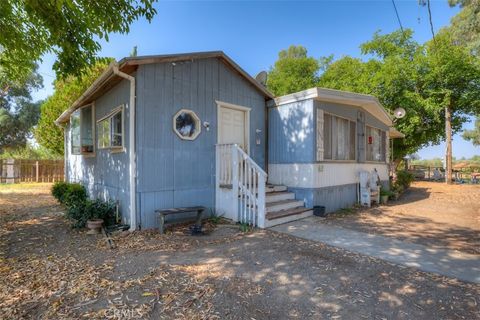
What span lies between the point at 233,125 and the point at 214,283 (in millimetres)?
4674

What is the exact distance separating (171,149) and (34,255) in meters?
2.94

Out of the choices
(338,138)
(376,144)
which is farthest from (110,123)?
(376,144)

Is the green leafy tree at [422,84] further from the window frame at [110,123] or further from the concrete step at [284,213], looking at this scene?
the window frame at [110,123]

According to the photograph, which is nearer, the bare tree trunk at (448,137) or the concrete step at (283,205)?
the concrete step at (283,205)

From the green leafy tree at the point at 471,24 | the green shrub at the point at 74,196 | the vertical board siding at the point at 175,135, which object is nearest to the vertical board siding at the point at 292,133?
the vertical board siding at the point at 175,135

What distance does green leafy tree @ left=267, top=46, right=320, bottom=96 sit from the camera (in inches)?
965

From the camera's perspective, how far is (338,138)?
789cm

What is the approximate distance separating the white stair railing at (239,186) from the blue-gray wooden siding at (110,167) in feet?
6.85

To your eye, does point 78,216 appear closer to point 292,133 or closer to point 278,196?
point 278,196

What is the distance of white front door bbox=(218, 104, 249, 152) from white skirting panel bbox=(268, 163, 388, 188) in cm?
120

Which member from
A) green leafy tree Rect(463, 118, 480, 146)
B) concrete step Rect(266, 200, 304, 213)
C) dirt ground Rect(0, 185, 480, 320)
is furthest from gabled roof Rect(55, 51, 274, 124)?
green leafy tree Rect(463, 118, 480, 146)

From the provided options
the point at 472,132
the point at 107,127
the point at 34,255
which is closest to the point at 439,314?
the point at 34,255

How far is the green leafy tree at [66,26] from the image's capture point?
4.62 m

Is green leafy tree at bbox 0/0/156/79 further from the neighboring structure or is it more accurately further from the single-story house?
the neighboring structure
